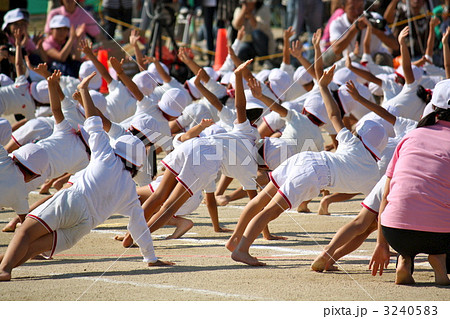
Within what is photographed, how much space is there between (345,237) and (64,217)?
214 centimetres

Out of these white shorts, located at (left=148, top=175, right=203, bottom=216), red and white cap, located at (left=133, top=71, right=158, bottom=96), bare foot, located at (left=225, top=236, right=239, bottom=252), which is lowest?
white shorts, located at (left=148, top=175, right=203, bottom=216)

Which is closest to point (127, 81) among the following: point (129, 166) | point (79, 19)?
point (129, 166)

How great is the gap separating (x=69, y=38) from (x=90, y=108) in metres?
7.15

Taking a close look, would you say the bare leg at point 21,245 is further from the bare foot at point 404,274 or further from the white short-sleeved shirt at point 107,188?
the bare foot at point 404,274

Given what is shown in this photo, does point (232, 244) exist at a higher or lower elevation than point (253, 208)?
lower

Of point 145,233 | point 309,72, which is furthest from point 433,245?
point 309,72

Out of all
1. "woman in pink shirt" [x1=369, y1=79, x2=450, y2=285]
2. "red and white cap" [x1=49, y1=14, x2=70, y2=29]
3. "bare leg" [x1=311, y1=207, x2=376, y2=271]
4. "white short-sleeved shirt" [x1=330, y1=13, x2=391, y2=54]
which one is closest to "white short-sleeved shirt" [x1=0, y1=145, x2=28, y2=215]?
"bare leg" [x1=311, y1=207, x2=376, y2=271]

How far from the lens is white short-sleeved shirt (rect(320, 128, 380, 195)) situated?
20.8ft

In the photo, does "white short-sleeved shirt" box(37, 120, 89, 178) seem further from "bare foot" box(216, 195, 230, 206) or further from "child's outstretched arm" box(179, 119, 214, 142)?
"bare foot" box(216, 195, 230, 206)

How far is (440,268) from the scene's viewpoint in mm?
5176

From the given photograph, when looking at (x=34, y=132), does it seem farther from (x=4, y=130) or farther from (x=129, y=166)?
(x=129, y=166)

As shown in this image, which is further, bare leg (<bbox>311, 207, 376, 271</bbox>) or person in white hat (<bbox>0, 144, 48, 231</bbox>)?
person in white hat (<bbox>0, 144, 48, 231</bbox>)

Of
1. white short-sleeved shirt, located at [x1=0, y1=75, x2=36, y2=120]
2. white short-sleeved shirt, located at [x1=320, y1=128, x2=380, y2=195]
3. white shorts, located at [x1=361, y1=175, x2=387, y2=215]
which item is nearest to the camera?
white shorts, located at [x1=361, y1=175, x2=387, y2=215]

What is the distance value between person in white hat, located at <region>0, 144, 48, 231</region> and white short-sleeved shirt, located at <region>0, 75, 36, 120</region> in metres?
3.96
